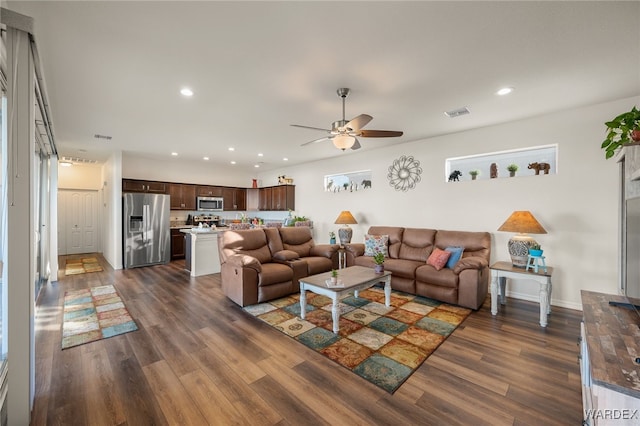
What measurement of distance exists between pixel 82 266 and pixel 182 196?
2803 millimetres

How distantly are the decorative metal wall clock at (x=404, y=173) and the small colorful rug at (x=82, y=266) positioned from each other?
22.6 ft

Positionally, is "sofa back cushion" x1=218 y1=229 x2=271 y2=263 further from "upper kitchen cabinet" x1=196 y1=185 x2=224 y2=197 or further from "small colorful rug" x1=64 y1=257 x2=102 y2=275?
"upper kitchen cabinet" x1=196 y1=185 x2=224 y2=197

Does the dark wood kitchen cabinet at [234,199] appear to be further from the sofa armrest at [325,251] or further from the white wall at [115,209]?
the sofa armrest at [325,251]

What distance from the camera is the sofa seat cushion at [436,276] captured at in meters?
3.72

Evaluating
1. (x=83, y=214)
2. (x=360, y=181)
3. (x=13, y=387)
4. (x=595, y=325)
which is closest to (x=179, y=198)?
(x=83, y=214)

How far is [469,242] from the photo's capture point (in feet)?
13.9

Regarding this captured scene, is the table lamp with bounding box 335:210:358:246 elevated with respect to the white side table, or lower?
A: elevated

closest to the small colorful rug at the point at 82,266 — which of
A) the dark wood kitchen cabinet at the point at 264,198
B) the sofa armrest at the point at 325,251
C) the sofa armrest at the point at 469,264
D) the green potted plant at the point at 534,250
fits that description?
the dark wood kitchen cabinet at the point at 264,198

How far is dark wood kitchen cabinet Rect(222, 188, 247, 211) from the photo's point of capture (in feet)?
28.3

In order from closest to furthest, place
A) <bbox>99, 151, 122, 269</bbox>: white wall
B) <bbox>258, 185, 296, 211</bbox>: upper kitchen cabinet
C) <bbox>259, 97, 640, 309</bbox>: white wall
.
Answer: <bbox>259, 97, 640, 309</bbox>: white wall < <bbox>99, 151, 122, 269</bbox>: white wall < <bbox>258, 185, 296, 211</bbox>: upper kitchen cabinet

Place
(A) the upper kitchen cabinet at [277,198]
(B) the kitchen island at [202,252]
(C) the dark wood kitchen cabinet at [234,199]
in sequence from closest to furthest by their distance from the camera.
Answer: (B) the kitchen island at [202,252], (A) the upper kitchen cabinet at [277,198], (C) the dark wood kitchen cabinet at [234,199]

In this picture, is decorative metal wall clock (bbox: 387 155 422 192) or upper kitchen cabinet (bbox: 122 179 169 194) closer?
decorative metal wall clock (bbox: 387 155 422 192)

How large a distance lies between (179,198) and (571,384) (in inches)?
331

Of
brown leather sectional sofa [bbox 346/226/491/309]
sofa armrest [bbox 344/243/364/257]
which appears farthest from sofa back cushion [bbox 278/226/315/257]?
brown leather sectional sofa [bbox 346/226/491/309]
